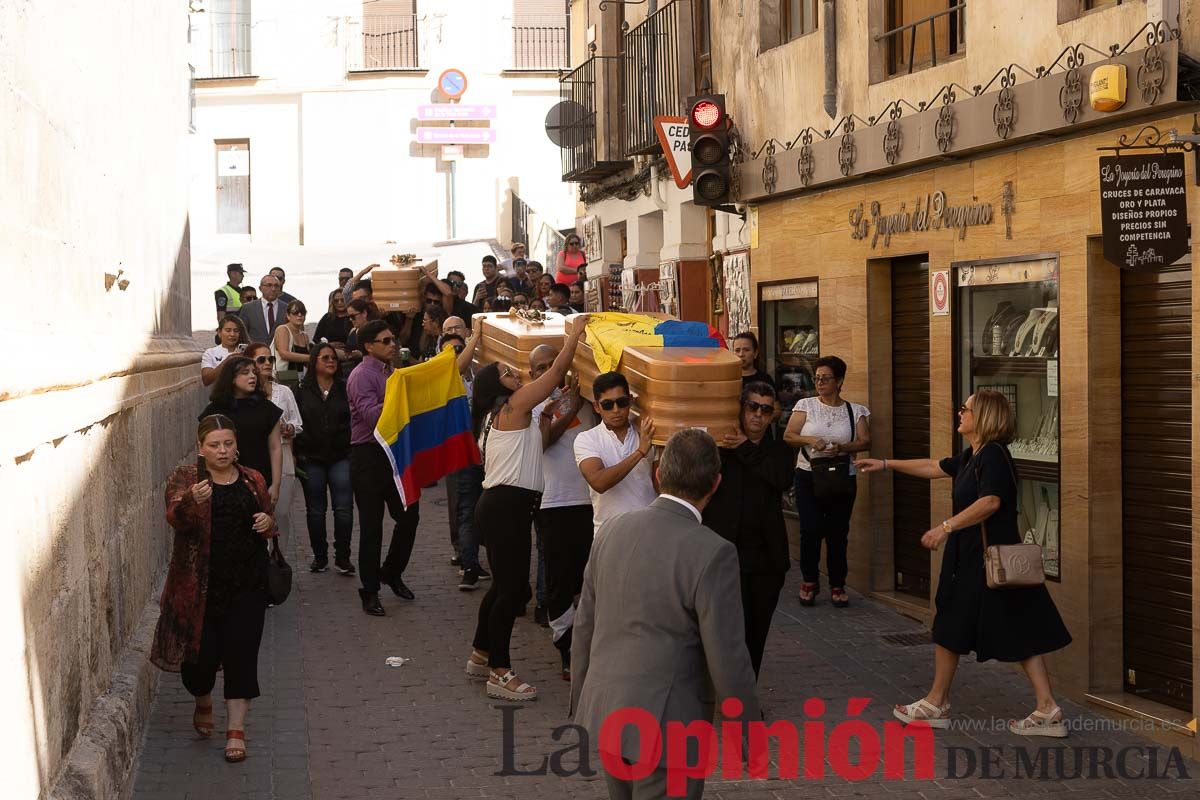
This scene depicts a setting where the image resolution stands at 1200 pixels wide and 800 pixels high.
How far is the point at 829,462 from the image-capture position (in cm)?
1238

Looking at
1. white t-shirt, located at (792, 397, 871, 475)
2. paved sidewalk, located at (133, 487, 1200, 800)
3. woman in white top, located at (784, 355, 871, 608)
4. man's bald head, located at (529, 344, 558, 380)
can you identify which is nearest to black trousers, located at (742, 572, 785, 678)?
paved sidewalk, located at (133, 487, 1200, 800)

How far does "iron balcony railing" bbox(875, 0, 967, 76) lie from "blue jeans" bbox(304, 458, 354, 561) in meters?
5.71

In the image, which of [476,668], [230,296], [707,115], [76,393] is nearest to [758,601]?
[476,668]

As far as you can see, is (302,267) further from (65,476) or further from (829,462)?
(65,476)

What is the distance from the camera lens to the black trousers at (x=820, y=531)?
1256cm

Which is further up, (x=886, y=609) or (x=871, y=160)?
(x=871, y=160)

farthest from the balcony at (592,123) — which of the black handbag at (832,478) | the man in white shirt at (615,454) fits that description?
the man in white shirt at (615,454)

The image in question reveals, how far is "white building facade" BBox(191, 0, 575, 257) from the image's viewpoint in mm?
40406

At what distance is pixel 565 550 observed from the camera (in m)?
10.0

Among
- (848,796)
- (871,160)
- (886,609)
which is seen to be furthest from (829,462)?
(848,796)

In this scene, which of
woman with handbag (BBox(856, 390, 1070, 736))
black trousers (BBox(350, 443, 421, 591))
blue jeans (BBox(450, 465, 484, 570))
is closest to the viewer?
woman with handbag (BBox(856, 390, 1070, 736))

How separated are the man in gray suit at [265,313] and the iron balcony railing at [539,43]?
2319 cm

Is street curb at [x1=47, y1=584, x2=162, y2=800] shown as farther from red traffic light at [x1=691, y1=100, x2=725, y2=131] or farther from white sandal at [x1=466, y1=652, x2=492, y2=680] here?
red traffic light at [x1=691, y1=100, x2=725, y2=131]

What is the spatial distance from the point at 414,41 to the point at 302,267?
912 cm
